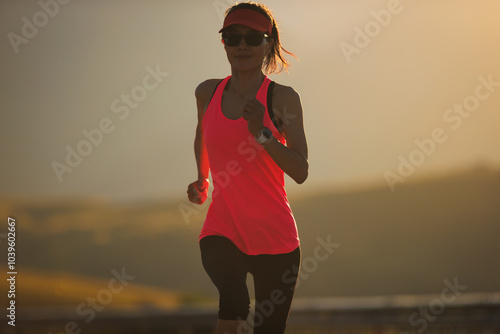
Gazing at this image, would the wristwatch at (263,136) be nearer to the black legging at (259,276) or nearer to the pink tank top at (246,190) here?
the pink tank top at (246,190)

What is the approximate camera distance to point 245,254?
4.23 meters

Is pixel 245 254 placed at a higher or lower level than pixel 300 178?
lower

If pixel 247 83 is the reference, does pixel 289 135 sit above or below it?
below

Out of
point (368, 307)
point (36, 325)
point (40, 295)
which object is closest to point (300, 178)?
point (368, 307)

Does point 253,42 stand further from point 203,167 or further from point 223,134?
point 203,167

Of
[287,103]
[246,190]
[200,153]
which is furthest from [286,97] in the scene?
[200,153]

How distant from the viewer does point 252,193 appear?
419cm

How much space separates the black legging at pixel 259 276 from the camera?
411cm

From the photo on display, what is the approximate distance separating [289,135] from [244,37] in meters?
0.66

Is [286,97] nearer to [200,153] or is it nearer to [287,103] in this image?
[287,103]

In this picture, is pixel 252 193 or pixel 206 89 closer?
pixel 252 193

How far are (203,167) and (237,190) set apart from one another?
0.73 meters

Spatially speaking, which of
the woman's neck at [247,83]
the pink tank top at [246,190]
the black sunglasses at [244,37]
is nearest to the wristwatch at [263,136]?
the pink tank top at [246,190]

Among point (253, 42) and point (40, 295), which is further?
point (40, 295)
